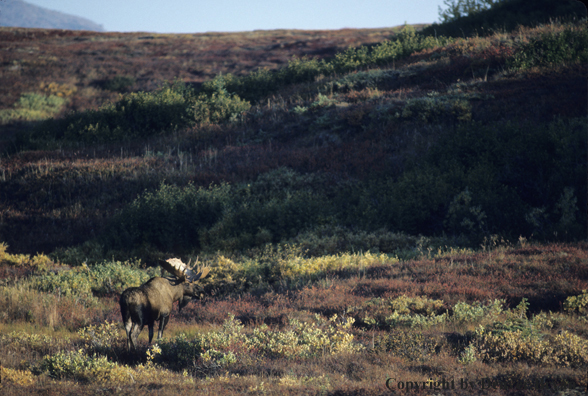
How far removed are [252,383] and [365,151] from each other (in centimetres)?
1236

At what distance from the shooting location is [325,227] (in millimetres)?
12008

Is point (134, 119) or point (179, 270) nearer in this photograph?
point (179, 270)

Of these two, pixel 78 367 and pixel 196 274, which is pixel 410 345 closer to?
pixel 196 274

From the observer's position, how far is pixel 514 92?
1628 centimetres

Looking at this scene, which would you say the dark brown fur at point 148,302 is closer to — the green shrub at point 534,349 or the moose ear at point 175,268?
the moose ear at point 175,268

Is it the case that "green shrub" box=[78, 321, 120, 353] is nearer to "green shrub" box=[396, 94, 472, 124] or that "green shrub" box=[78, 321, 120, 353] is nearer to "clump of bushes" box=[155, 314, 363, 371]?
"clump of bushes" box=[155, 314, 363, 371]

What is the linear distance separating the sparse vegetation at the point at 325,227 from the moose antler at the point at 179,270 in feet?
2.38

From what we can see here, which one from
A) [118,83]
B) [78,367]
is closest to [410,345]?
[78,367]

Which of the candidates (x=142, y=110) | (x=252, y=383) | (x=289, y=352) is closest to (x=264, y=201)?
(x=289, y=352)

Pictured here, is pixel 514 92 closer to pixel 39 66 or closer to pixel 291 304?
pixel 291 304

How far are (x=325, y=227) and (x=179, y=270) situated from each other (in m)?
7.42

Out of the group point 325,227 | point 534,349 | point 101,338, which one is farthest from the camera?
point 325,227

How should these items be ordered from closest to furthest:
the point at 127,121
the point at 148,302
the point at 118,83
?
Result: the point at 148,302, the point at 127,121, the point at 118,83

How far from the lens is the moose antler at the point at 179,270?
15.9ft
